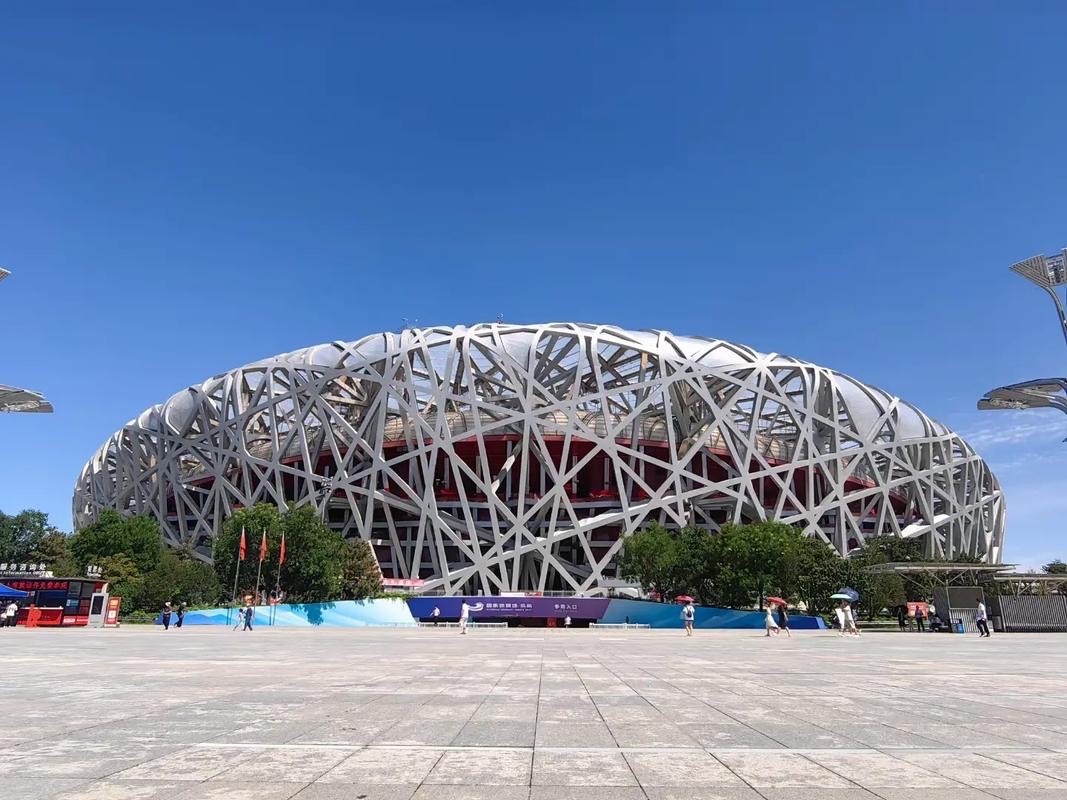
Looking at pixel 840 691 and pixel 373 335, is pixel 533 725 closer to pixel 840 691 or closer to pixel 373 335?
pixel 840 691

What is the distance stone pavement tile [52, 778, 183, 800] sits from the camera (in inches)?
168

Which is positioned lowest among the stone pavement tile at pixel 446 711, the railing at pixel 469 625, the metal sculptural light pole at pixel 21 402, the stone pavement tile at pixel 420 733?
the railing at pixel 469 625

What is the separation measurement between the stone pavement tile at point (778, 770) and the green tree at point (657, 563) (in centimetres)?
4021

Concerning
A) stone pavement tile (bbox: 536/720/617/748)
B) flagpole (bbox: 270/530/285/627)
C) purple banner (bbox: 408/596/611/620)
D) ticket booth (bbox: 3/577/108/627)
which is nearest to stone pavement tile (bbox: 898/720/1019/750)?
stone pavement tile (bbox: 536/720/617/748)

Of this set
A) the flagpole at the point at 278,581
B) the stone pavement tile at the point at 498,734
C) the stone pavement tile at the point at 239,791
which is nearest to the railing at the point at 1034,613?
the stone pavement tile at the point at 498,734

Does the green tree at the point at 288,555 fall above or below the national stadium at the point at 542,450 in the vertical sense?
below

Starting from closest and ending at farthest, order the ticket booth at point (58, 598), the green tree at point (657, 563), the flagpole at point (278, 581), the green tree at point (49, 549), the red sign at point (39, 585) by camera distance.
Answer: the ticket booth at point (58, 598)
the red sign at point (39, 585)
the flagpole at point (278, 581)
the green tree at point (657, 563)
the green tree at point (49, 549)

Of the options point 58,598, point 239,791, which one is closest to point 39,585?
point 58,598

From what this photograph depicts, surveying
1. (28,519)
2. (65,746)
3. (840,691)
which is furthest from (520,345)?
(28,519)

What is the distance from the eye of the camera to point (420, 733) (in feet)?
21.6

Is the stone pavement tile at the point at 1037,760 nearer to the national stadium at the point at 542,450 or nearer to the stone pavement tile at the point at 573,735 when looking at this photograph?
the stone pavement tile at the point at 573,735

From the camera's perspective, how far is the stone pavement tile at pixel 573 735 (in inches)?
239

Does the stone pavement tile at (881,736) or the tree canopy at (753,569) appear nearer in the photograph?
the stone pavement tile at (881,736)

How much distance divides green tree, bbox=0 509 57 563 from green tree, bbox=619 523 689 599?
80.8 m
